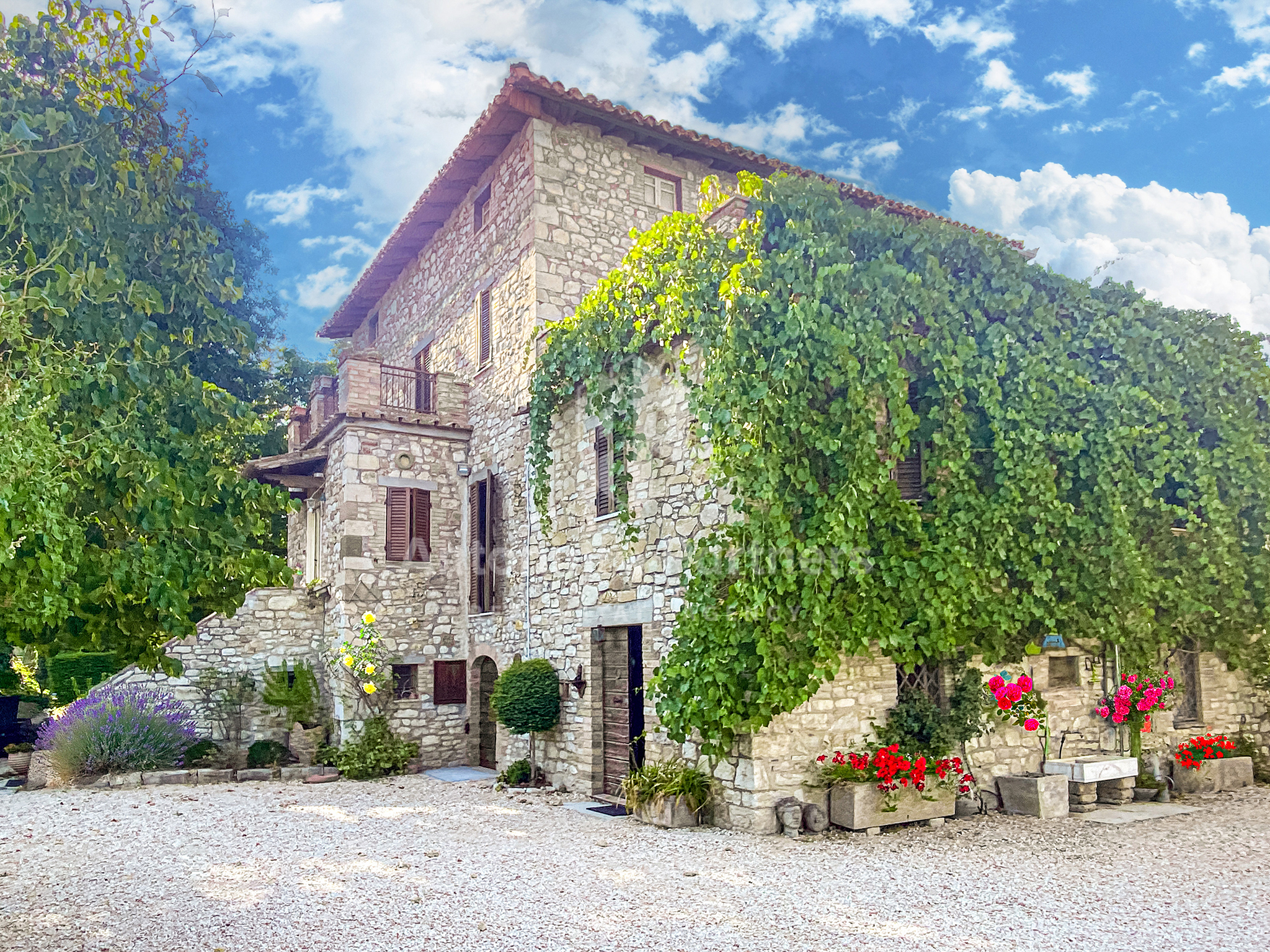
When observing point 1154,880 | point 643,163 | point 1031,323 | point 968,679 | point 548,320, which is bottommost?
point 1154,880

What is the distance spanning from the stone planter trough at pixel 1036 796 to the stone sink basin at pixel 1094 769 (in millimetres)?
262

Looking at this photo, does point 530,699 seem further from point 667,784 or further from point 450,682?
point 450,682

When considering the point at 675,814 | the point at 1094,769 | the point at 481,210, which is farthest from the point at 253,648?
the point at 1094,769

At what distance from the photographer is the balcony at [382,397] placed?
13.7 meters

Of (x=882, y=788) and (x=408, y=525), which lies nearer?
(x=882, y=788)

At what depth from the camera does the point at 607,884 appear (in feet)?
21.7

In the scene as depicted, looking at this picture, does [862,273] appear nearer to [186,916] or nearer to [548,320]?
[548,320]

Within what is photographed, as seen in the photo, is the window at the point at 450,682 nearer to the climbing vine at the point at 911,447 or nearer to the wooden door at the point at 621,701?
the wooden door at the point at 621,701

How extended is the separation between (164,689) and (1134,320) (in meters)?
13.5

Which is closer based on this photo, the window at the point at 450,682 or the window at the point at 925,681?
the window at the point at 925,681

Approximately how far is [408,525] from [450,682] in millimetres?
2378

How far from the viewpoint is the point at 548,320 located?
1248 cm

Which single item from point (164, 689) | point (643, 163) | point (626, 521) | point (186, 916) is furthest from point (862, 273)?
point (164, 689)

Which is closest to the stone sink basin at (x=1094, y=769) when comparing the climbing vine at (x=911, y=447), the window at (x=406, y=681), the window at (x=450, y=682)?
the climbing vine at (x=911, y=447)
